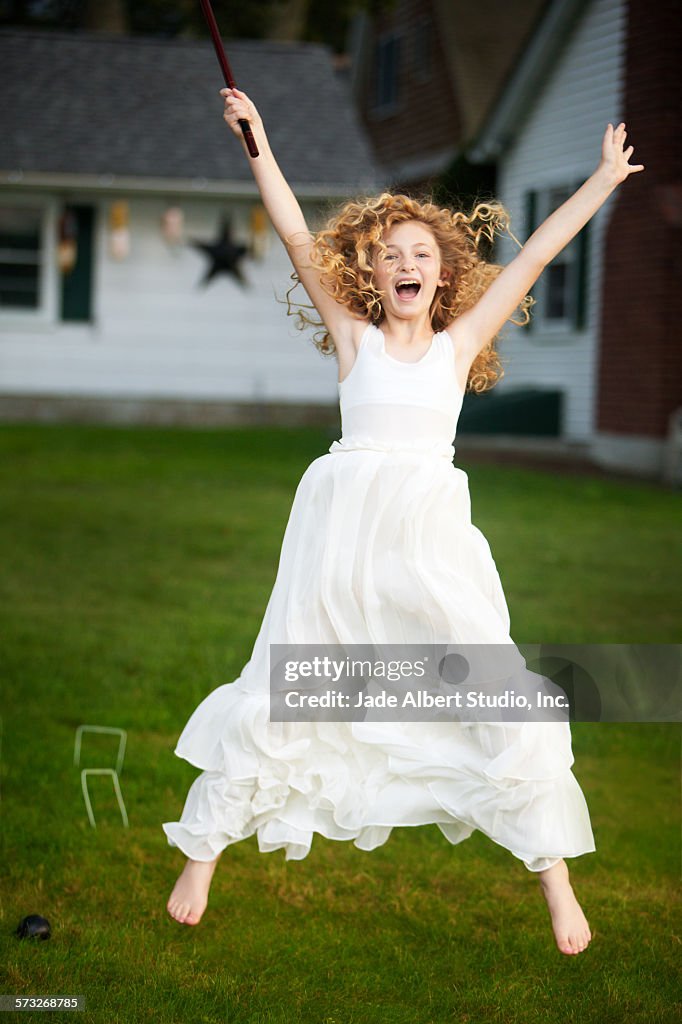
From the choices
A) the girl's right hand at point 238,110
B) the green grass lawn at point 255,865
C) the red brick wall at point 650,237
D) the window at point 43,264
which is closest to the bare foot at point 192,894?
the green grass lawn at point 255,865

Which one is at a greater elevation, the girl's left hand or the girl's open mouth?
the girl's left hand

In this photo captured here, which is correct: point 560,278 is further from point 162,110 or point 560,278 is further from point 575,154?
point 162,110

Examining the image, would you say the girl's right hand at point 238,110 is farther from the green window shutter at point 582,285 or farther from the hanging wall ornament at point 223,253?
the hanging wall ornament at point 223,253

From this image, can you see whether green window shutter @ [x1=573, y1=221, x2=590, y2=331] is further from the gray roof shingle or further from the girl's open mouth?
the girl's open mouth

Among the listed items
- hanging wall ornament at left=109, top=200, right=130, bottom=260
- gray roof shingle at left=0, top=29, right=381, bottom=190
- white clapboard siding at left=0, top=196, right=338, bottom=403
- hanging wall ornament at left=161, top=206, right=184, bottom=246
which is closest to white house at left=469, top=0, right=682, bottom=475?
gray roof shingle at left=0, top=29, right=381, bottom=190

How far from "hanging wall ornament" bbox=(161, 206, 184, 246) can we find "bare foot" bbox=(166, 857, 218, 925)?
15220 millimetres

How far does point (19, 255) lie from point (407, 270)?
15.6 metres

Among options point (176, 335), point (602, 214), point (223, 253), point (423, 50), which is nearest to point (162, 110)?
point (223, 253)

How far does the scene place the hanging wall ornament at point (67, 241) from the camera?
1734 cm

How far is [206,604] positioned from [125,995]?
14.6 ft

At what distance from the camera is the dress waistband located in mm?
3086

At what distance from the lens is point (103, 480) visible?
1223 centimetres

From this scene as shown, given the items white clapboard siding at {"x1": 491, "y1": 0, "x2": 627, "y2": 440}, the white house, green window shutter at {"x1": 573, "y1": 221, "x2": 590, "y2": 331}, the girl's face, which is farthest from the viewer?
green window shutter at {"x1": 573, "y1": 221, "x2": 590, "y2": 331}

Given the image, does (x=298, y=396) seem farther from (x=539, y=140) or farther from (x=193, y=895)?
(x=193, y=895)
